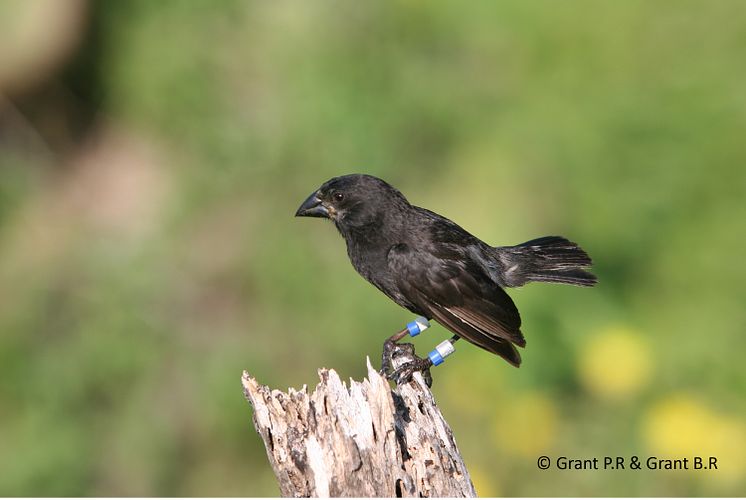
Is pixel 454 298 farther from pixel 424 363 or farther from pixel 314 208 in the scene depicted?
pixel 314 208

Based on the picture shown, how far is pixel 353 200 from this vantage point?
4.90m

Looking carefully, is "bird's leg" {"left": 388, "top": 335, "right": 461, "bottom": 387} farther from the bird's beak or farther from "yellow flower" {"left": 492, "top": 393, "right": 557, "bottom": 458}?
"yellow flower" {"left": 492, "top": 393, "right": 557, "bottom": 458}

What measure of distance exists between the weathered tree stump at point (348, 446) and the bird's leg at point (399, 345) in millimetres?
1003

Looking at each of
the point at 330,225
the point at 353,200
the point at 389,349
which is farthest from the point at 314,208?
the point at 330,225

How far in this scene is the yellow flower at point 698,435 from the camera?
5.78 metres

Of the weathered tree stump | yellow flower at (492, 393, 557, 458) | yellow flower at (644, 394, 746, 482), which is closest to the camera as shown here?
the weathered tree stump

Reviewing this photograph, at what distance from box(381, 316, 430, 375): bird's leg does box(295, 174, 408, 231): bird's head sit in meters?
0.56

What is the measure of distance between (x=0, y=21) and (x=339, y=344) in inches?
176

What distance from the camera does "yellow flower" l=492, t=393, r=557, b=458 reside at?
596 centimetres

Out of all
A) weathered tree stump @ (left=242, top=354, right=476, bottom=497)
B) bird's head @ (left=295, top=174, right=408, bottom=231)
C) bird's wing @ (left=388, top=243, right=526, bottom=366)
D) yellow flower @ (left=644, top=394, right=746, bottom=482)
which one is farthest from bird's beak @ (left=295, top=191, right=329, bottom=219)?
yellow flower @ (left=644, top=394, right=746, bottom=482)

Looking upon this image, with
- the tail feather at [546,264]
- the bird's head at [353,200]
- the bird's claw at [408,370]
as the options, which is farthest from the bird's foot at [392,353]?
the tail feather at [546,264]

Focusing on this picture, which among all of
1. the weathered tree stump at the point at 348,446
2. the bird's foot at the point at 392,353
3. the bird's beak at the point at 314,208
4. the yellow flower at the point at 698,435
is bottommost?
the weathered tree stump at the point at 348,446

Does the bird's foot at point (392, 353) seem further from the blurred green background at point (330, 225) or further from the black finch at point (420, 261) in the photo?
the blurred green background at point (330, 225)

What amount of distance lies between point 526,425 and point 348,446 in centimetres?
276
